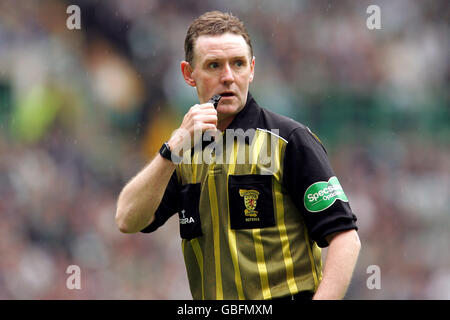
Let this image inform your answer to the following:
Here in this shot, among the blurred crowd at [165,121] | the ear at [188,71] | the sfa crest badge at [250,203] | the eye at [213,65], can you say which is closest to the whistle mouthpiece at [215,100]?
the eye at [213,65]

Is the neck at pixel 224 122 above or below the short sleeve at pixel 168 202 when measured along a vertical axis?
above

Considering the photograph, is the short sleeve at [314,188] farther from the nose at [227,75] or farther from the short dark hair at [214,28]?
the short dark hair at [214,28]

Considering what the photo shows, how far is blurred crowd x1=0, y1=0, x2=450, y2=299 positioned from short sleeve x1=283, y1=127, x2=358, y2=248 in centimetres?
512

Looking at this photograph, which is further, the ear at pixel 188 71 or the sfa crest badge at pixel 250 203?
the ear at pixel 188 71

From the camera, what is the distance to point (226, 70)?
9.37 ft

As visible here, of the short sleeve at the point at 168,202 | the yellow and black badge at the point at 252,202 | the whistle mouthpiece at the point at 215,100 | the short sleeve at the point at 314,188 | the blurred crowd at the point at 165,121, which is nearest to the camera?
the short sleeve at the point at 314,188

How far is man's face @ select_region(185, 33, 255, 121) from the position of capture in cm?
286

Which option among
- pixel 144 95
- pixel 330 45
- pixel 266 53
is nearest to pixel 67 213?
pixel 144 95

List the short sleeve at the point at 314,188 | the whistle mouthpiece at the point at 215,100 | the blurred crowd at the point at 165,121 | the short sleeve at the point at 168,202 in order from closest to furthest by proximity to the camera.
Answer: the short sleeve at the point at 314,188
the whistle mouthpiece at the point at 215,100
the short sleeve at the point at 168,202
the blurred crowd at the point at 165,121

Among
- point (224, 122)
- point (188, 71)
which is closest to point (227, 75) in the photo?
point (224, 122)

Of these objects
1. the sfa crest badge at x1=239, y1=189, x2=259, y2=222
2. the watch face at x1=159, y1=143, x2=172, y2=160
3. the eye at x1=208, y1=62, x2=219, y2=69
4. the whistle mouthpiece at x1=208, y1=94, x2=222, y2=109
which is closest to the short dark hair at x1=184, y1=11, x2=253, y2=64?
the eye at x1=208, y1=62, x2=219, y2=69

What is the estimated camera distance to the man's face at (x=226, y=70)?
286 cm
